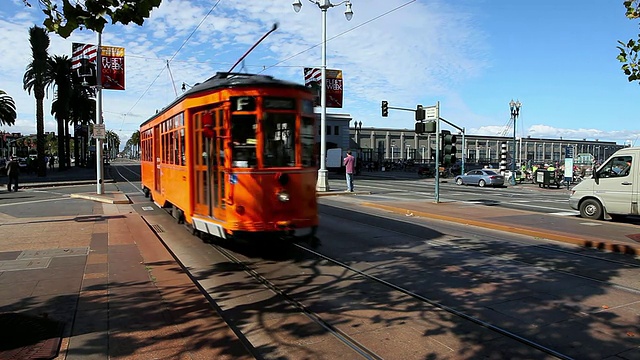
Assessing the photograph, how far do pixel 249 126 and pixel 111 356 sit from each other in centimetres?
452

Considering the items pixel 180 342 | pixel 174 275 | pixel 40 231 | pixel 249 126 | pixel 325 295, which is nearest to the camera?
pixel 180 342

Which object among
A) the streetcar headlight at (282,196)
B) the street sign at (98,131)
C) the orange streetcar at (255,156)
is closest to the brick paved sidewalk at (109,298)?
the orange streetcar at (255,156)

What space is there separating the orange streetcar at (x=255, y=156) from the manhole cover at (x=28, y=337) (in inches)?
133

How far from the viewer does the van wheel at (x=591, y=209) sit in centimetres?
1424

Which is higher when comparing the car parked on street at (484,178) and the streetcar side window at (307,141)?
the streetcar side window at (307,141)

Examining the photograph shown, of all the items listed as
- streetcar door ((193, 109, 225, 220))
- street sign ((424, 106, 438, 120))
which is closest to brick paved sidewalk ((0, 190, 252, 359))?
streetcar door ((193, 109, 225, 220))

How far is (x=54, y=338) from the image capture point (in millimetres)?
4566

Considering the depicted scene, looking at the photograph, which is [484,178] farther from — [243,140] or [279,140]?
[243,140]

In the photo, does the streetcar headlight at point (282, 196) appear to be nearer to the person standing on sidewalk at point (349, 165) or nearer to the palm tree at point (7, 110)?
the person standing on sidewalk at point (349, 165)

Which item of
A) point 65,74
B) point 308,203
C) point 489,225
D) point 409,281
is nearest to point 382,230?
point 489,225

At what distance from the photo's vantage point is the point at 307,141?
27.3 feet

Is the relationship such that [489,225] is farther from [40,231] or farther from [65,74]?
[65,74]

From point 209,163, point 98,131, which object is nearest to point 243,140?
point 209,163

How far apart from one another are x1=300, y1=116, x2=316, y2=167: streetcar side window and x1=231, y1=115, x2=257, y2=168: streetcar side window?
0.89 m
